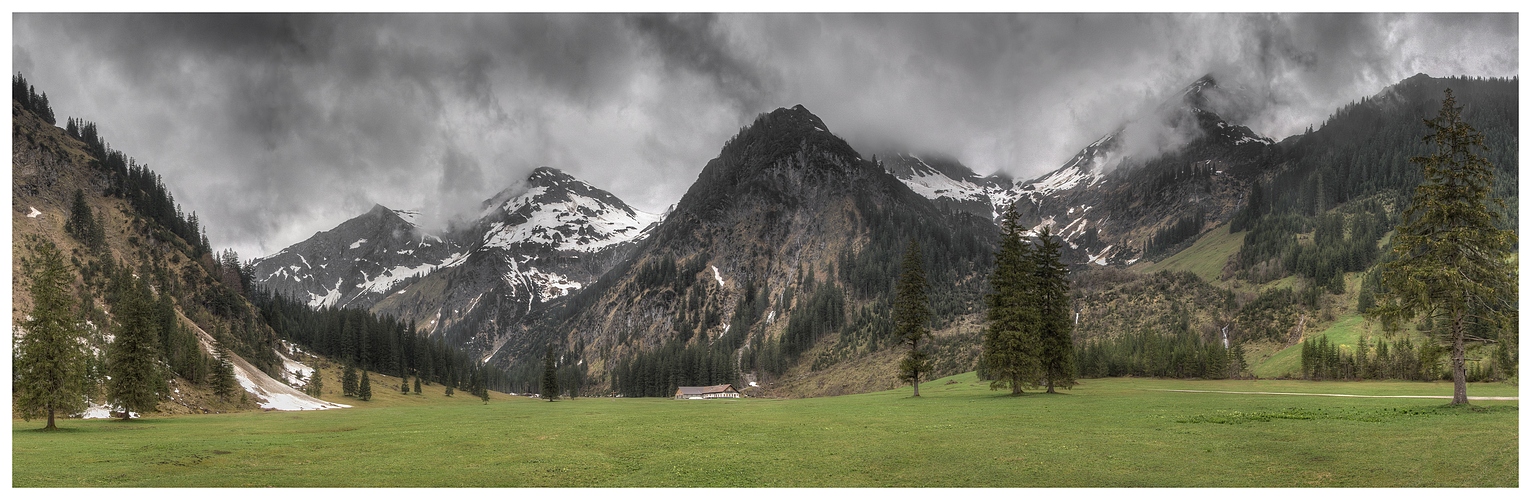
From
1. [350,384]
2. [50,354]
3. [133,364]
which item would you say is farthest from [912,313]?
[350,384]

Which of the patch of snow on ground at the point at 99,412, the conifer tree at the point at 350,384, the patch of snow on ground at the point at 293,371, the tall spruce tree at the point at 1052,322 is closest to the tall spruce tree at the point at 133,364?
the patch of snow on ground at the point at 99,412

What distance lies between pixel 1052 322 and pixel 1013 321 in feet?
16.2

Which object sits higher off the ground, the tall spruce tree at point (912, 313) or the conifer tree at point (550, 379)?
the tall spruce tree at point (912, 313)

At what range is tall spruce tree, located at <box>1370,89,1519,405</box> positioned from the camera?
30.7 metres

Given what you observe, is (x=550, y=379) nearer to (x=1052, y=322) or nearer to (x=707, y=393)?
(x=707, y=393)

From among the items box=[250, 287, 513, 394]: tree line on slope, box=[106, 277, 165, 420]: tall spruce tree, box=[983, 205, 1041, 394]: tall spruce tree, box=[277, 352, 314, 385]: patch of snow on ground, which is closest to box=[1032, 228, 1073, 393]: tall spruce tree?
box=[983, 205, 1041, 394]: tall spruce tree

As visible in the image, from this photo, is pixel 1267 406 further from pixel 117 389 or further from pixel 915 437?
pixel 117 389

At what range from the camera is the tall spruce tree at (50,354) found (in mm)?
40281

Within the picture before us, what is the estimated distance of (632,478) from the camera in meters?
20.7

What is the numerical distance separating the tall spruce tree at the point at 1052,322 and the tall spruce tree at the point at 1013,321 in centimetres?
106

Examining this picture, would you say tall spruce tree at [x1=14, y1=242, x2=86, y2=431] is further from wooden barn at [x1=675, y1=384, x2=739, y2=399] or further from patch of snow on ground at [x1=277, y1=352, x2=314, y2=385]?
wooden barn at [x1=675, y1=384, x2=739, y2=399]

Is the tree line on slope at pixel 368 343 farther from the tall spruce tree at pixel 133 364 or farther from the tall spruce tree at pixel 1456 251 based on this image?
the tall spruce tree at pixel 1456 251

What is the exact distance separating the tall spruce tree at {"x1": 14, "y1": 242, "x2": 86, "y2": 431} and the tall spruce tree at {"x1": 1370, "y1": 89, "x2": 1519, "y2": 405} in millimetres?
68088

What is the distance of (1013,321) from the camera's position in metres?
56.2
